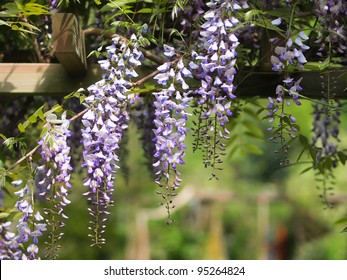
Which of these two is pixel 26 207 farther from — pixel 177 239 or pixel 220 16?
pixel 177 239

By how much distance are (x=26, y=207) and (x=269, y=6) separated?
0.73m

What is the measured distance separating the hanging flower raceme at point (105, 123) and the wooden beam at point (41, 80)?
196 mm

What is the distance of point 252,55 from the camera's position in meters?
1.95

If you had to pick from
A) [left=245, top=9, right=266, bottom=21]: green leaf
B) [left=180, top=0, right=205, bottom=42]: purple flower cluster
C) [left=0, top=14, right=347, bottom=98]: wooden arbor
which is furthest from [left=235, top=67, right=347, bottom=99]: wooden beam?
[left=245, top=9, right=266, bottom=21]: green leaf

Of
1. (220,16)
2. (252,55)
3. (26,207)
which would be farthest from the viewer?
(252,55)

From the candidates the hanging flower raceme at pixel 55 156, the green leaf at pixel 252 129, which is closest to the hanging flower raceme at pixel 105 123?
the hanging flower raceme at pixel 55 156

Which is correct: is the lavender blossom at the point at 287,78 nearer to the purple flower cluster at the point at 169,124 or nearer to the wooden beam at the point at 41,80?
the purple flower cluster at the point at 169,124

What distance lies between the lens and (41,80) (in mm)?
1758

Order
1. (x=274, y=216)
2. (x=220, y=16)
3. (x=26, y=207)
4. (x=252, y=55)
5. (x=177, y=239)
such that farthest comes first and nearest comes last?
1. (x=274, y=216)
2. (x=177, y=239)
3. (x=252, y=55)
4. (x=26, y=207)
5. (x=220, y=16)

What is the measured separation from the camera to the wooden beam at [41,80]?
69.0 inches

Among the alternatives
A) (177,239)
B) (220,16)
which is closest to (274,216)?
(177,239)

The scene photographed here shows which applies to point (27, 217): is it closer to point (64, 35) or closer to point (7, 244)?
point (7, 244)

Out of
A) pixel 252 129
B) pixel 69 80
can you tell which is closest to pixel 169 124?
pixel 69 80

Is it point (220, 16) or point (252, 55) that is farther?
point (252, 55)
